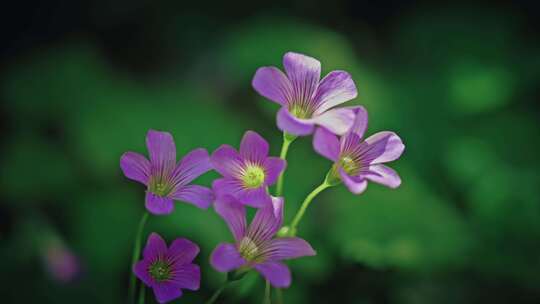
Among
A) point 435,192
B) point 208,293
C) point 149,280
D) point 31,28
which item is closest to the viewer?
point 149,280

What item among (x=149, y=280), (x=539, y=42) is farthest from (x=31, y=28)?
(x=539, y=42)

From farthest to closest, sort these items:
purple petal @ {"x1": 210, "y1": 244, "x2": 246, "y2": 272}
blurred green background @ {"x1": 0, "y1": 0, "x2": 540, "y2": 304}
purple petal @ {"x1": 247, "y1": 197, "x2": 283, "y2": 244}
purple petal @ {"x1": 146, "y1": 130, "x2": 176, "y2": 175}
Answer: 1. blurred green background @ {"x1": 0, "y1": 0, "x2": 540, "y2": 304}
2. purple petal @ {"x1": 146, "y1": 130, "x2": 176, "y2": 175}
3. purple petal @ {"x1": 247, "y1": 197, "x2": 283, "y2": 244}
4. purple petal @ {"x1": 210, "y1": 244, "x2": 246, "y2": 272}

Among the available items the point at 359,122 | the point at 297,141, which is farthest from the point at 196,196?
the point at 297,141

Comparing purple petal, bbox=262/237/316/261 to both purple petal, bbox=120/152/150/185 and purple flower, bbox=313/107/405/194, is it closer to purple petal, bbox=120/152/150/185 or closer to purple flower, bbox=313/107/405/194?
purple flower, bbox=313/107/405/194

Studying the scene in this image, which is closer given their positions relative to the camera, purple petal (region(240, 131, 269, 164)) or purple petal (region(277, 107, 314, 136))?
purple petal (region(277, 107, 314, 136))

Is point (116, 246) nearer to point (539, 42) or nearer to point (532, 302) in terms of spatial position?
point (532, 302)

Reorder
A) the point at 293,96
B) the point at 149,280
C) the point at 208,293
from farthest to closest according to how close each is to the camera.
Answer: the point at 208,293
the point at 293,96
the point at 149,280

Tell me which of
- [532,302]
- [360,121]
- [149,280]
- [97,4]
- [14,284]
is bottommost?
[14,284]

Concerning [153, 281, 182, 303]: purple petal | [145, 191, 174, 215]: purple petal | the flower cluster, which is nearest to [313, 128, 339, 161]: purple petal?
the flower cluster
